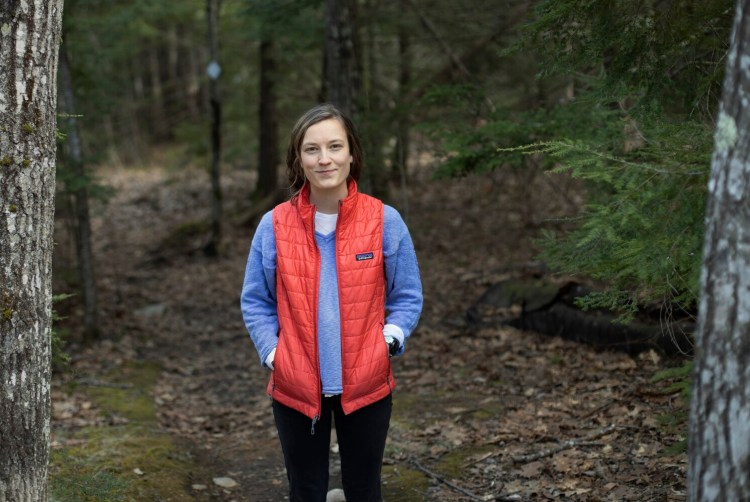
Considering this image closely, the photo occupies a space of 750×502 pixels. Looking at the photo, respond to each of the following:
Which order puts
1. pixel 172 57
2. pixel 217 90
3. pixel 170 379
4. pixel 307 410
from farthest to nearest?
pixel 172 57 → pixel 217 90 → pixel 170 379 → pixel 307 410

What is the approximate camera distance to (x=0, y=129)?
3.36 metres

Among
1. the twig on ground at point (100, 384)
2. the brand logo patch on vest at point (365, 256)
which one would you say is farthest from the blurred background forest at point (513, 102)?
the twig on ground at point (100, 384)

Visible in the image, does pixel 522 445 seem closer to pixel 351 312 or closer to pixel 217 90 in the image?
pixel 351 312

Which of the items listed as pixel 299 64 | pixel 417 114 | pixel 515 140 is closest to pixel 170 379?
pixel 417 114

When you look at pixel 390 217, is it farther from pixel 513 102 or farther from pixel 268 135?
pixel 268 135

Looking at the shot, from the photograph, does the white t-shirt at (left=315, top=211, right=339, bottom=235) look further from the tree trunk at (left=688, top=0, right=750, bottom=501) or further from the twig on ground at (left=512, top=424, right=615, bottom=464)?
the twig on ground at (left=512, top=424, right=615, bottom=464)

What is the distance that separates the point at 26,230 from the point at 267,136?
45.9ft

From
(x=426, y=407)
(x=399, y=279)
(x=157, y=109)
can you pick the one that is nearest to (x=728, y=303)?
(x=399, y=279)

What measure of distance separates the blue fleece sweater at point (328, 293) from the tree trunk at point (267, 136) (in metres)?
13.3

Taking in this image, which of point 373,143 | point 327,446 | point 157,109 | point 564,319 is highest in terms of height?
point 157,109

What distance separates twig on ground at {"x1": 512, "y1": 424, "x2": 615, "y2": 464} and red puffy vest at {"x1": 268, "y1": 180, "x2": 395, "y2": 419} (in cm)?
211

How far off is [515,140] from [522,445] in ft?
9.08

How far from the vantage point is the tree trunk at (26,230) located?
3.37m

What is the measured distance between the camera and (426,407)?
670 centimetres
